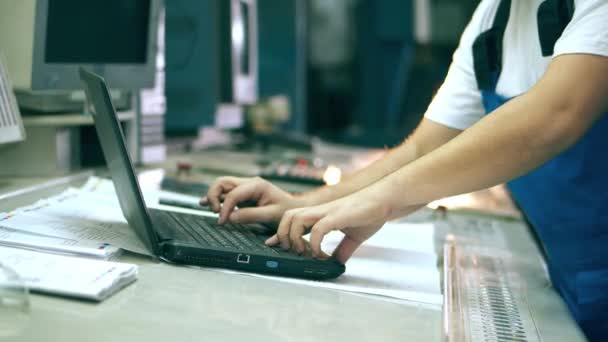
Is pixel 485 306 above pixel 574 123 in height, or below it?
below

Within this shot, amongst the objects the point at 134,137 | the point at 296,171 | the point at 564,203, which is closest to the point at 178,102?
the point at 134,137

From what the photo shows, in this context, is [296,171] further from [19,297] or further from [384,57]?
[384,57]

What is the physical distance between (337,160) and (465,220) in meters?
1.04

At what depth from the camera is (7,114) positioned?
1.28m

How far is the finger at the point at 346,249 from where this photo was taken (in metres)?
0.93

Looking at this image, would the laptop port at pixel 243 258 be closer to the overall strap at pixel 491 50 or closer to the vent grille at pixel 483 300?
the vent grille at pixel 483 300

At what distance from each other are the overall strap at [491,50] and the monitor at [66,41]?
84 cm

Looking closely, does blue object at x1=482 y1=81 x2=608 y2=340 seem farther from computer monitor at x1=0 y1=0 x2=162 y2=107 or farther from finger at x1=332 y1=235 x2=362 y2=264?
computer monitor at x1=0 y1=0 x2=162 y2=107

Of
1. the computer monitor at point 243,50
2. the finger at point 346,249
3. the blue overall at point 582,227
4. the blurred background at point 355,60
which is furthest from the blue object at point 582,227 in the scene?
the blurred background at point 355,60

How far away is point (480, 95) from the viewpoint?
1260 millimetres

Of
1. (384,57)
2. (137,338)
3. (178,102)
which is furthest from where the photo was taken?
(384,57)

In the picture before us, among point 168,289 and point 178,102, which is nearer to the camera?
point 168,289

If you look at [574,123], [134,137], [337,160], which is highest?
[574,123]

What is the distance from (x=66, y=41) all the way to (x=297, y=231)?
32.4 inches
